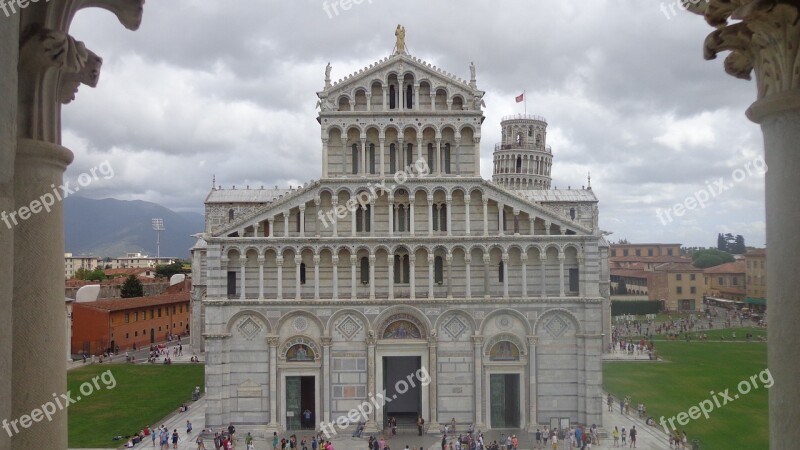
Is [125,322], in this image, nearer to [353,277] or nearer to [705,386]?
[353,277]

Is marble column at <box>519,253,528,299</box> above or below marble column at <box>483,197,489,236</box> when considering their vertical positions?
below

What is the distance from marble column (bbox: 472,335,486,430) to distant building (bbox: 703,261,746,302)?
239 ft

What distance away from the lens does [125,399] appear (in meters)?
39.4

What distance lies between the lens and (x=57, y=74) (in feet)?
17.2

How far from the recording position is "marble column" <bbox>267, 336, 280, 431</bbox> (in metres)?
29.7

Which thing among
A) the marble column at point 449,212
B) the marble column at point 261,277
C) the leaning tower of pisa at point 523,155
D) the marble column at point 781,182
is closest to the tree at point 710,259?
the leaning tower of pisa at point 523,155

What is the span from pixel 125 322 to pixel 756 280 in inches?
2979

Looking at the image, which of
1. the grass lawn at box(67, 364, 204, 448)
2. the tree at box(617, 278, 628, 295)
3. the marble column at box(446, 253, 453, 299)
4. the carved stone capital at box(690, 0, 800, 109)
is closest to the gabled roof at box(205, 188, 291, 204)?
the grass lawn at box(67, 364, 204, 448)

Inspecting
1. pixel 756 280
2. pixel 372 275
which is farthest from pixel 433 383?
pixel 756 280

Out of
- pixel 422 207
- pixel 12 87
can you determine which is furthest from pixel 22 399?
pixel 422 207

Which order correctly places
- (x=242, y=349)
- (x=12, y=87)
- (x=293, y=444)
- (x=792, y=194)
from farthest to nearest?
(x=242, y=349), (x=293, y=444), (x=792, y=194), (x=12, y=87)

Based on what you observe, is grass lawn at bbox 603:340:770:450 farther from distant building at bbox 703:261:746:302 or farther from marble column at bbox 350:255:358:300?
distant building at bbox 703:261:746:302

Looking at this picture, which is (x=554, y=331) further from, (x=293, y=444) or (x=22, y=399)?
(x=22, y=399)

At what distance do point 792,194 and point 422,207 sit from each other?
86.4ft
